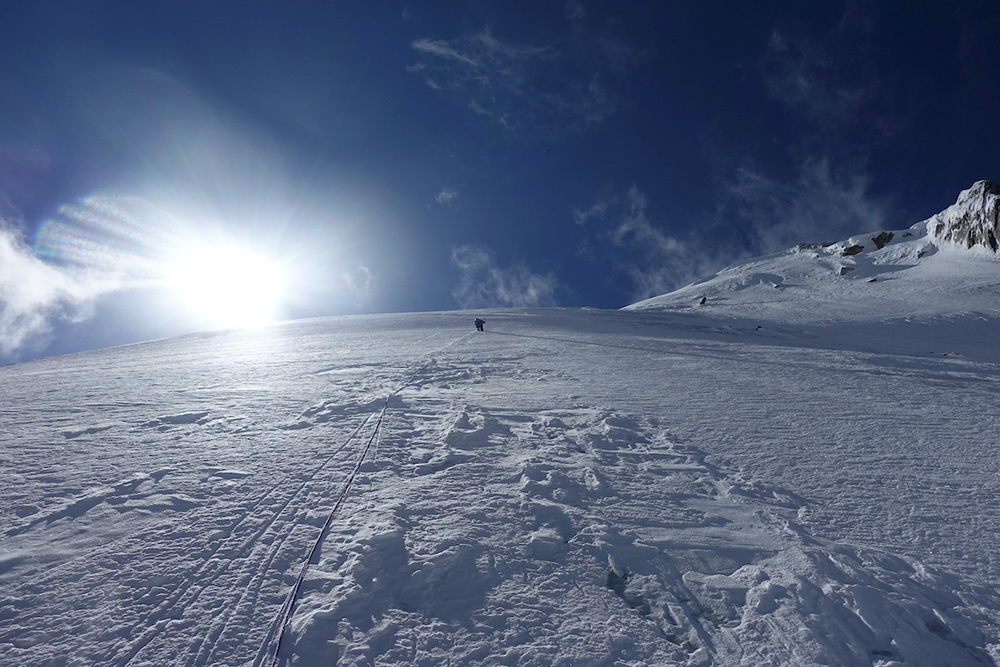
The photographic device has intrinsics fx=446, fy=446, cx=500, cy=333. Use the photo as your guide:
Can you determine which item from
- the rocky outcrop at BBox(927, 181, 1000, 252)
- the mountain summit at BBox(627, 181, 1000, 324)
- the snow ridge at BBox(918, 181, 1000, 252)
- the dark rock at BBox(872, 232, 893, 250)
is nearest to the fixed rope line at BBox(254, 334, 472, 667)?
the mountain summit at BBox(627, 181, 1000, 324)

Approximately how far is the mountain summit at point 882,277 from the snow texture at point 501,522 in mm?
24758

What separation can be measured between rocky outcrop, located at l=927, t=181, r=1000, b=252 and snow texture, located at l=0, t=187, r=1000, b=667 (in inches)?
2114

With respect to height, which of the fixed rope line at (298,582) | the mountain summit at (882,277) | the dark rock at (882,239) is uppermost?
the dark rock at (882,239)

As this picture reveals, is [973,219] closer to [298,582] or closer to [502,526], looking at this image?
[502,526]

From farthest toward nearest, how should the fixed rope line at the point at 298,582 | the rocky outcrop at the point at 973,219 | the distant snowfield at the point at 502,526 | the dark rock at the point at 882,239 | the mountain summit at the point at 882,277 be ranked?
the dark rock at the point at 882,239, the rocky outcrop at the point at 973,219, the mountain summit at the point at 882,277, the distant snowfield at the point at 502,526, the fixed rope line at the point at 298,582

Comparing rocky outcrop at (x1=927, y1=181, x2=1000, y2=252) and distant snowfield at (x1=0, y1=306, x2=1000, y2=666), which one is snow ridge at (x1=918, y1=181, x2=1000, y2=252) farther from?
distant snowfield at (x1=0, y1=306, x2=1000, y2=666)

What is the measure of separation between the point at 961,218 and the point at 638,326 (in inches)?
2083

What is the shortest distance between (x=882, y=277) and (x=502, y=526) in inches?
2243

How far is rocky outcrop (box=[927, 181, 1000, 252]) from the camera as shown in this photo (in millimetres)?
45944

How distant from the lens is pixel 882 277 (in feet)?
149

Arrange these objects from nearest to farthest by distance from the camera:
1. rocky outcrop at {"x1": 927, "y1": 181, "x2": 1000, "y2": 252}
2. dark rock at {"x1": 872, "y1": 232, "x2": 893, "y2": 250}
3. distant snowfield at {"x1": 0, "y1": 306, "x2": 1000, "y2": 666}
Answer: distant snowfield at {"x1": 0, "y1": 306, "x2": 1000, "y2": 666}
rocky outcrop at {"x1": 927, "y1": 181, "x2": 1000, "y2": 252}
dark rock at {"x1": 872, "y1": 232, "x2": 893, "y2": 250}

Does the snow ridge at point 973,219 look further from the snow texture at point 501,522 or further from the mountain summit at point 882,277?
the snow texture at point 501,522

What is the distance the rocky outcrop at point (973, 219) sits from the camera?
151ft

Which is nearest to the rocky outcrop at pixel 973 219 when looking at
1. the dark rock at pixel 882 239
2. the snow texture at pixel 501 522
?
the dark rock at pixel 882 239
